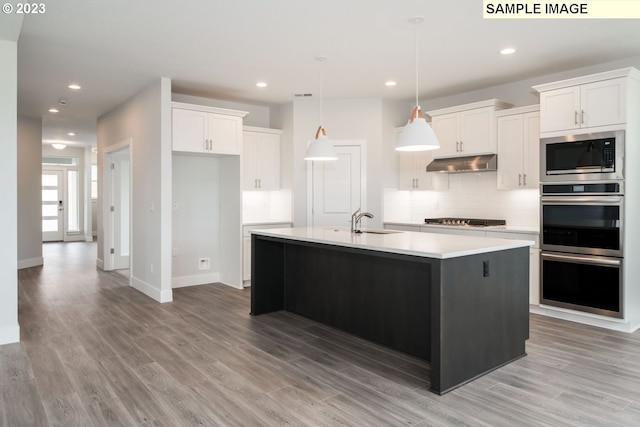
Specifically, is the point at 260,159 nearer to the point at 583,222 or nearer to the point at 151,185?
the point at 151,185

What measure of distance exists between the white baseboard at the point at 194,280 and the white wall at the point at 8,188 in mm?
2513

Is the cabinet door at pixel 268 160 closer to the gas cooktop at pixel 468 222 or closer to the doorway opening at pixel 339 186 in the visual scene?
the doorway opening at pixel 339 186

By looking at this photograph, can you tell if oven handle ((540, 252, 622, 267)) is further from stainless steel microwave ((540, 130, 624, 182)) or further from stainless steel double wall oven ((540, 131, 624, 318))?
stainless steel microwave ((540, 130, 624, 182))

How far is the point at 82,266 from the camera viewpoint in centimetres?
820

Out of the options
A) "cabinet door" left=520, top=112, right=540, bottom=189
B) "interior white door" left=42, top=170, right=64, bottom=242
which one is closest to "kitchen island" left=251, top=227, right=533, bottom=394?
"cabinet door" left=520, top=112, right=540, bottom=189

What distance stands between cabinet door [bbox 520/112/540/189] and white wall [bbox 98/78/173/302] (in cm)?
417

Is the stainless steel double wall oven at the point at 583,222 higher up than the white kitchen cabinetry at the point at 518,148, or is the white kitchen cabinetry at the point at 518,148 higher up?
the white kitchen cabinetry at the point at 518,148

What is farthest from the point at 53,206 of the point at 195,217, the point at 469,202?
the point at 469,202

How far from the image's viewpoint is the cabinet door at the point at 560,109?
4.46 m

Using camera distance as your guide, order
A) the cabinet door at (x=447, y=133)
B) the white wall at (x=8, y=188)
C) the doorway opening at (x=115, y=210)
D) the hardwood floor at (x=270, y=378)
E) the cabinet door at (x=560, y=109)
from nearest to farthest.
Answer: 1. the hardwood floor at (x=270, y=378)
2. the white wall at (x=8, y=188)
3. the cabinet door at (x=560, y=109)
4. the cabinet door at (x=447, y=133)
5. the doorway opening at (x=115, y=210)

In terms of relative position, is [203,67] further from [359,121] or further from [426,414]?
[426,414]

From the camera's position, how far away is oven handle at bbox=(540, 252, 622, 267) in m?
4.20

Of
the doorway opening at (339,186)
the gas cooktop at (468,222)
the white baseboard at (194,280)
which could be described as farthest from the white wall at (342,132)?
the white baseboard at (194,280)

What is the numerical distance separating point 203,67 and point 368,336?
3352 millimetres
